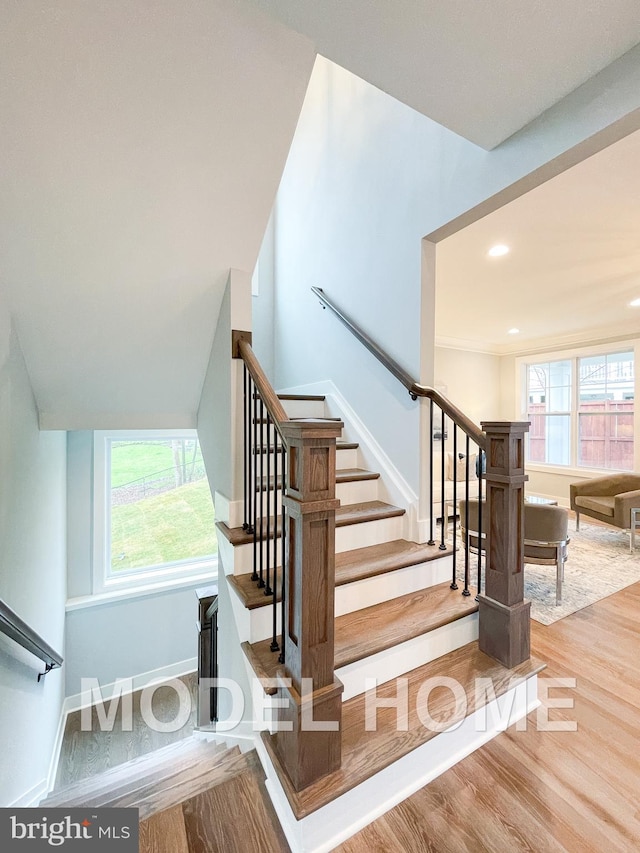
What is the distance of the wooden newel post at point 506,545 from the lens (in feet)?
5.30

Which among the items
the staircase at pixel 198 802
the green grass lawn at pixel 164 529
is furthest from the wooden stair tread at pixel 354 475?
the green grass lawn at pixel 164 529

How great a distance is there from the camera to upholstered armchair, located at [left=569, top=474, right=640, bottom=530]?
3780 mm

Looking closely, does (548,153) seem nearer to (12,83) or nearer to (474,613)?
(12,83)

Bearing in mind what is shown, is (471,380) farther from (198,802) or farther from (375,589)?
(198,802)

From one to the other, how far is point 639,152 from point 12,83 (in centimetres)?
266

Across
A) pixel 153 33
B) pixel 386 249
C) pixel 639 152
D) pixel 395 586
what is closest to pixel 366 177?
pixel 386 249

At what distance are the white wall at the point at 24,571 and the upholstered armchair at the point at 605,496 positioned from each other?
4966 millimetres

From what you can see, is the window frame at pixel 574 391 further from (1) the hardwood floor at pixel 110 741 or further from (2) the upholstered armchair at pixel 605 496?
(1) the hardwood floor at pixel 110 741

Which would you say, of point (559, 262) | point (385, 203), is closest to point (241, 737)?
point (385, 203)

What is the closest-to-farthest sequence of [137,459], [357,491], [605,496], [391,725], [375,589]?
[391,725] < [375,589] < [357,491] < [137,459] < [605,496]

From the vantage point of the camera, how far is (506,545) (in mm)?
1639

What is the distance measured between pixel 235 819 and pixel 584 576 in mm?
3143

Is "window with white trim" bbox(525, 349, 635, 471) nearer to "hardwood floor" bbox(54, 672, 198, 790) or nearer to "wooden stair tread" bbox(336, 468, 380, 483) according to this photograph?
"wooden stair tread" bbox(336, 468, 380, 483)

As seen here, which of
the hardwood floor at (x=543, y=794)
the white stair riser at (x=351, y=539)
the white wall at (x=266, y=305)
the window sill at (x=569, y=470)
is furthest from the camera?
the window sill at (x=569, y=470)
